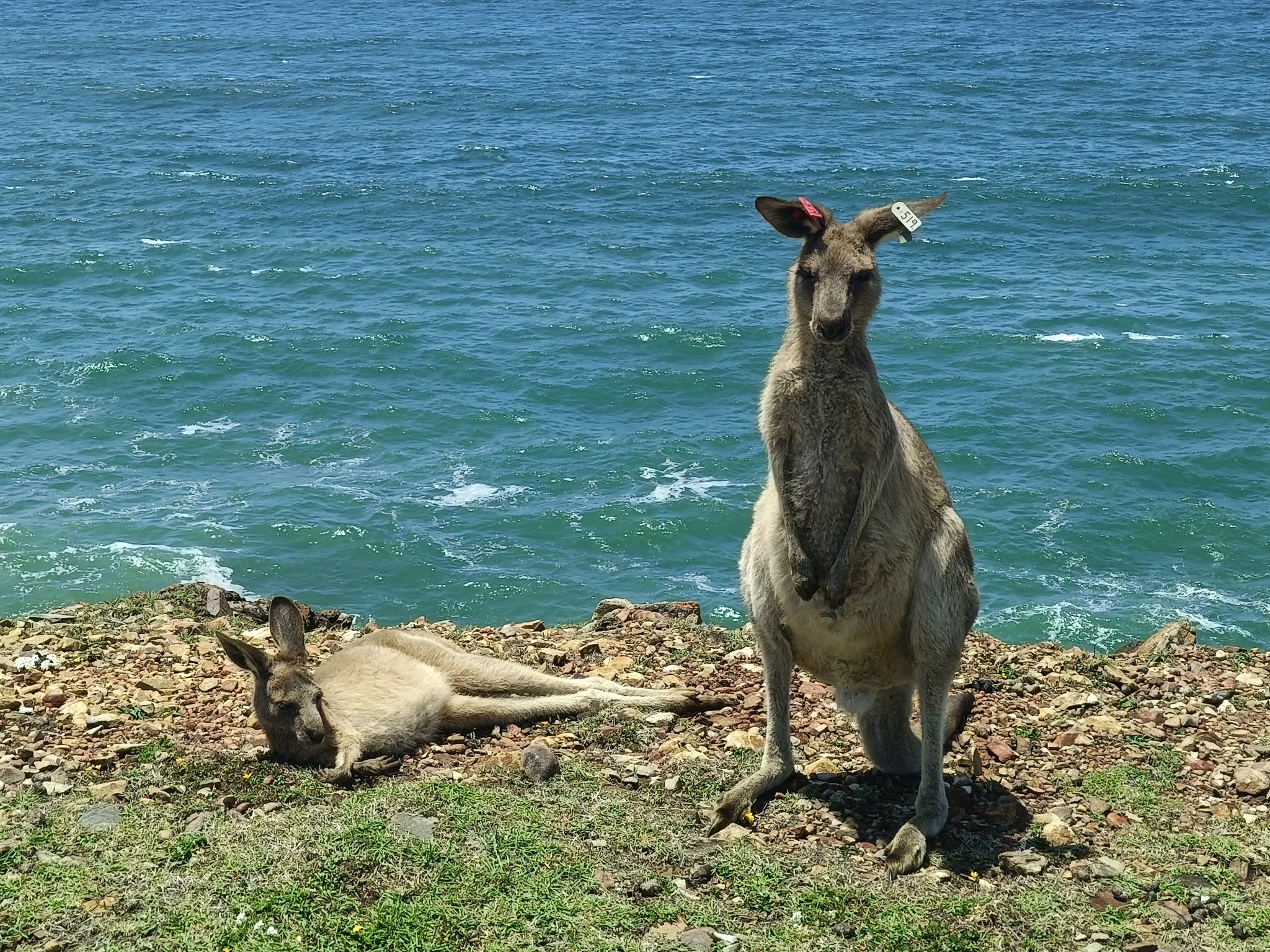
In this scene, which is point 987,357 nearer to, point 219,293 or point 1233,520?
point 1233,520

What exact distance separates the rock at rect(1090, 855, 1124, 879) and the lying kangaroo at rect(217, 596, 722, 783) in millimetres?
2495

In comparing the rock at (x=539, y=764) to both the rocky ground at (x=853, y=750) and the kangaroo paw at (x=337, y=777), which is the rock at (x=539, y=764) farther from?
the kangaroo paw at (x=337, y=777)

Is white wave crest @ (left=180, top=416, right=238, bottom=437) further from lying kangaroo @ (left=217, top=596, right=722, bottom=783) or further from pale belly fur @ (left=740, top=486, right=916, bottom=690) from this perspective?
pale belly fur @ (left=740, top=486, right=916, bottom=690)

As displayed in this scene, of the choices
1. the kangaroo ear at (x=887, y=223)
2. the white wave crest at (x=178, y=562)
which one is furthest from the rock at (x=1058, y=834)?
the white wave crest at (x=178, y=562)

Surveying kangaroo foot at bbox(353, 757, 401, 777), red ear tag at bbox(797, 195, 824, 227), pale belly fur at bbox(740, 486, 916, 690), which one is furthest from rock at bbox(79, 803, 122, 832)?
red ear tag at bbox(797, 195, 824, 227)

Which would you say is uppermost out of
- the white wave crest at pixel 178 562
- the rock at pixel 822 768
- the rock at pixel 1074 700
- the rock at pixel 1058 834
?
the rock at pixel 1058 834

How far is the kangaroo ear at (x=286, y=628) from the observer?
7656 mm

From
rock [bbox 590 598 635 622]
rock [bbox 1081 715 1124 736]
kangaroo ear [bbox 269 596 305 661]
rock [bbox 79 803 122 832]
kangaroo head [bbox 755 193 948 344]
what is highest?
kangaroo head [bbox 755 193 948 344]

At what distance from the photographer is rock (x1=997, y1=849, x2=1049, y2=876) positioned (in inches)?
246

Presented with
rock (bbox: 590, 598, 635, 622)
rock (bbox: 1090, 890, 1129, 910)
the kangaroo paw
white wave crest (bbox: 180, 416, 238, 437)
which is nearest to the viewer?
rock (bbox: 1090, 890, 1129, 910)

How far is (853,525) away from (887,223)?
1356 mm

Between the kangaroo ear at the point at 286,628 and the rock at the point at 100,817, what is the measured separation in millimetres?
1253

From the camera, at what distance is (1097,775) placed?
23.8ft

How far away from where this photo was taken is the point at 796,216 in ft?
20.8
